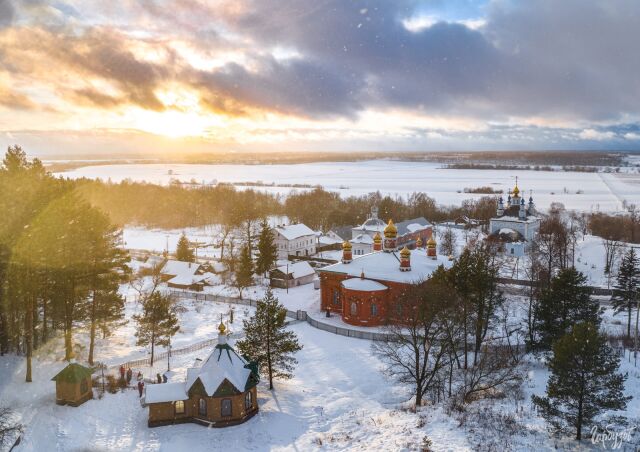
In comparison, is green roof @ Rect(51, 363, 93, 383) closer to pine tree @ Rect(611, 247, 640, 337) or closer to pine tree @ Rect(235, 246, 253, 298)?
pine tree @ Rect(235, 246, 253, 298)

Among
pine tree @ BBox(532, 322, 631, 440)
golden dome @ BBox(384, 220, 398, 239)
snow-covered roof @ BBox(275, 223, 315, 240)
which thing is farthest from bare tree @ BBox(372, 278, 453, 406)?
snow-covered roof @ BBox(275, 223, 315, 240)

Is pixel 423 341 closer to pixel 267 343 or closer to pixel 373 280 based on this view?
pixel 267 343

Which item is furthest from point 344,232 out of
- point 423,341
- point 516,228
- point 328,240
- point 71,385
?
point 71,385

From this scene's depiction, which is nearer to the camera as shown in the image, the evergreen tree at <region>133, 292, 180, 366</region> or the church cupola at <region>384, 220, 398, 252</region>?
the evergreen tree at <region>133, 292, 180, 366</region>

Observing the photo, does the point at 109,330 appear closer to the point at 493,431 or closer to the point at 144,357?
the point at 144,357

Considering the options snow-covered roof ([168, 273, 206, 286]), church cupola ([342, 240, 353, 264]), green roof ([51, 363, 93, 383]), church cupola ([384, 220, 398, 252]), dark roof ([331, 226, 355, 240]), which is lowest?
snow-covered roof ([168, 273, 206, 286])

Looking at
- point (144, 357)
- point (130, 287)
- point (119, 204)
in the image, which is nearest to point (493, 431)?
point (144, 357)

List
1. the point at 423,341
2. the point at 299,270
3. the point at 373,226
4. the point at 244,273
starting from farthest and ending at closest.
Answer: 1. the point at 373,226
2. the point at 299,270
3. the point at 244,273
4. the point at 423,341
